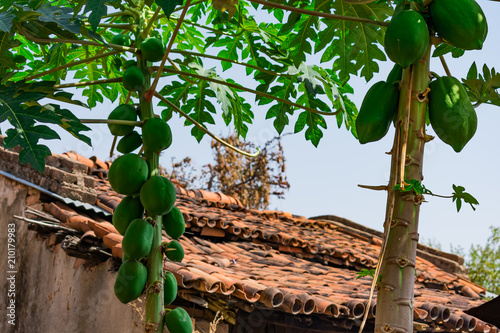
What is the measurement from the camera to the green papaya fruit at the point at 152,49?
188 cm

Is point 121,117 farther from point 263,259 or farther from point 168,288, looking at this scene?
point 263,259

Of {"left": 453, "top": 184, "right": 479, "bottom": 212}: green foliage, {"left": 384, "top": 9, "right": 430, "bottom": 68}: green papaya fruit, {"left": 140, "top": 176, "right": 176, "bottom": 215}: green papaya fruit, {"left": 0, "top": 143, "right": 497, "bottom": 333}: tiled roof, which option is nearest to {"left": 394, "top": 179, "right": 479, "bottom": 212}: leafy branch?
{"left": 453, "top": 184, "right": 479, "bottom": 212}: green foliage

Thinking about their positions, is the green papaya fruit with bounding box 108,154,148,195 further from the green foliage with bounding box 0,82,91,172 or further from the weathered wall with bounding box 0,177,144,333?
the weathered wall with bounding box 0,177,144,333

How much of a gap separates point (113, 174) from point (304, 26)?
4.49ft

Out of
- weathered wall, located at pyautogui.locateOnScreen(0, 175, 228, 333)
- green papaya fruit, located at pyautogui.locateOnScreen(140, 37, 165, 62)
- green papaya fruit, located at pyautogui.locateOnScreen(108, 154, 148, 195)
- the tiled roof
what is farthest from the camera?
weathered wall, located at pyautogui.locateOnScreen(0, 175, 228, 333)

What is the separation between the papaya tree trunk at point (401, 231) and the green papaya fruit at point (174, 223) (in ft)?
2.53

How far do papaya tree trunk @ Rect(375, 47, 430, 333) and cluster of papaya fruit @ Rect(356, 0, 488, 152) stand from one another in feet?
0.28

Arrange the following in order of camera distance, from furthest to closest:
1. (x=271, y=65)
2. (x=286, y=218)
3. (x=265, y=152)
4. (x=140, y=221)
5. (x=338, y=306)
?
(x=265, y=152) → (x=286, y=218) → (x=338, y=306) → (x=271, y=65) → (x=140, y=221)

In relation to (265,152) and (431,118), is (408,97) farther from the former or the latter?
(265,152)

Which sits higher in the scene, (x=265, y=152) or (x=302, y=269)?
(x=265, y=152)

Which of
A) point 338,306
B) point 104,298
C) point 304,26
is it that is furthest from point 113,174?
point 104,298

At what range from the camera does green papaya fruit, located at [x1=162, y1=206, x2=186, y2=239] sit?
175 centimetres

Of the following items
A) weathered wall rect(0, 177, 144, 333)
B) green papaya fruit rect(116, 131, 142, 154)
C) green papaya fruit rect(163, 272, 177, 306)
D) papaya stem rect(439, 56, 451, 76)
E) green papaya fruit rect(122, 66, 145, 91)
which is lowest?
weathered wall rect(0, 177, 144, 333)

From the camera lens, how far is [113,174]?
5.45 ft
